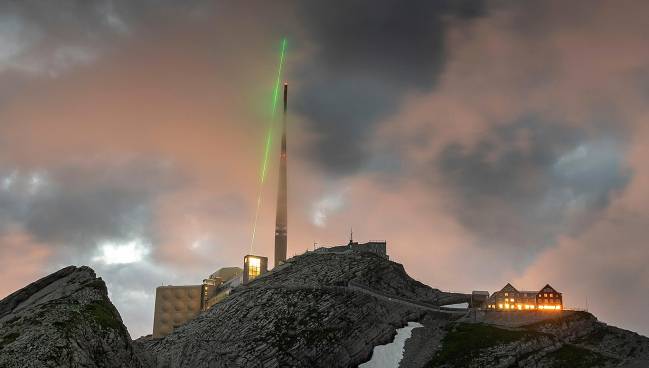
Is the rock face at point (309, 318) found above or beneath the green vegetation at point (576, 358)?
above

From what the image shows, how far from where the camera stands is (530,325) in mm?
130125

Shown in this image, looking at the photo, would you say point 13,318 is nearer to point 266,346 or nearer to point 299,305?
point 266,346

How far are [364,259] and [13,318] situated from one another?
3816 inches

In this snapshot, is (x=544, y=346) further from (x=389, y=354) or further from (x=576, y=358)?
(x=389, y=354)

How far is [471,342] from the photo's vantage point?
127688 millimetres

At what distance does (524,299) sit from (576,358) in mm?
63256

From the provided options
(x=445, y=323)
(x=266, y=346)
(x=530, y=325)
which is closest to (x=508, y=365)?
(x=530, y=325)

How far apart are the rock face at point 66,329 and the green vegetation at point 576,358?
75198 millimetres

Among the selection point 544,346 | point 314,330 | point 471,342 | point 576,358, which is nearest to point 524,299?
point 471,342

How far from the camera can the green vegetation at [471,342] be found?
400 feet

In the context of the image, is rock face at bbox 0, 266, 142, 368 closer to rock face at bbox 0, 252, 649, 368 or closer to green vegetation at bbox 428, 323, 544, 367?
rock face at bbox 0, 252, 649, 368

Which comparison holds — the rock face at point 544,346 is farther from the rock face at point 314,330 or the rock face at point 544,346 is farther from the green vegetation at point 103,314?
the green vegetation at point 103,314

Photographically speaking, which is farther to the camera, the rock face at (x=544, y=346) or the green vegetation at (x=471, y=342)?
the green vegetation at (x=471, y=342)

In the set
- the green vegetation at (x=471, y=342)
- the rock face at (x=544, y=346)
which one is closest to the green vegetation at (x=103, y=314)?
the rock face at (x=544, y=346)
